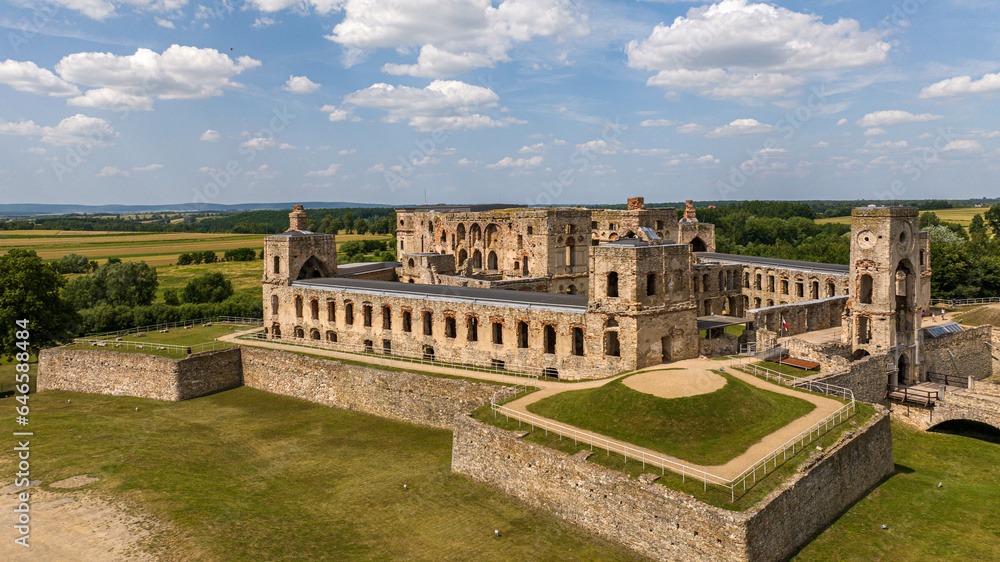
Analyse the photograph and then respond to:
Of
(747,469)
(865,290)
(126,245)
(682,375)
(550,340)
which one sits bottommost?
(747,469)

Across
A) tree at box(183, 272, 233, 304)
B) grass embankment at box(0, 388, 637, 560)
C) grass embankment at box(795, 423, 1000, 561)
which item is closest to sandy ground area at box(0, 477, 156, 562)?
grass embankment at box(0, 388, 637, 560)

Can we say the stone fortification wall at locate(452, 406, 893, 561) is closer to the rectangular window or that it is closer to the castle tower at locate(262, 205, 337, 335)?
the rectangular window

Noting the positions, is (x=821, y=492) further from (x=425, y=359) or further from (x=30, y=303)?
(x=30, y=303)

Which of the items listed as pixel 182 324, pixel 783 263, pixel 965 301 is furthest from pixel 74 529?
pixel 965 301

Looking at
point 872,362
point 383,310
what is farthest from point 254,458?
point 872,362

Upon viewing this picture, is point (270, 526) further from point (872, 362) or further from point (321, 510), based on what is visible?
point (872, 362)
